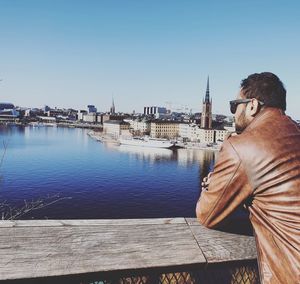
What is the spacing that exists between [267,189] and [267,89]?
58 centimetres

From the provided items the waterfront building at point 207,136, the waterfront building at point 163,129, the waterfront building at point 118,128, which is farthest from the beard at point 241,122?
the waterfront building at point 118,128

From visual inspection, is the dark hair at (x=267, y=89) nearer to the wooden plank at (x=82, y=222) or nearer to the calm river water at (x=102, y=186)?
the wooden plank at (x=82, y=222)

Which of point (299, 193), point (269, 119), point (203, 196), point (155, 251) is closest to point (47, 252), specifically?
point (155, 251)

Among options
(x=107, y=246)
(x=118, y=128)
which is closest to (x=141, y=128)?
(x=118, y=128)

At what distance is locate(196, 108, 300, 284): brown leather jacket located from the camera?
3.98 feet

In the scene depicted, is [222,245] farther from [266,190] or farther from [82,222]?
[82,222]

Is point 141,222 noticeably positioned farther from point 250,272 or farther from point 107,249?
point 250,272

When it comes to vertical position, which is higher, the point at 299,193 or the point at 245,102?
the point at 245,102

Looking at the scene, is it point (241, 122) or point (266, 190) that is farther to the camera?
point (241, 122)

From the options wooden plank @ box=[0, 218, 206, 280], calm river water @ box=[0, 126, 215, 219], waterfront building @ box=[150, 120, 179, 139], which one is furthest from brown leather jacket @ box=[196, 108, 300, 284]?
waterfront building @ box=[150, 120, 179, 139]

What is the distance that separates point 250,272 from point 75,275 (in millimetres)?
789

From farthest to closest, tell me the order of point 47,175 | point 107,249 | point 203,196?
1. point 47,175
2. point 203,196
3. point 107,249

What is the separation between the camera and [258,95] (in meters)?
1.72

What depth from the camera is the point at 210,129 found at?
356ft
